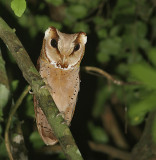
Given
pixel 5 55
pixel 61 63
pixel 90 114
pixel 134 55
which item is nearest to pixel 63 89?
pixel 61 63

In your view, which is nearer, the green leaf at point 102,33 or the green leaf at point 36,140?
the green leaf at point 36,140

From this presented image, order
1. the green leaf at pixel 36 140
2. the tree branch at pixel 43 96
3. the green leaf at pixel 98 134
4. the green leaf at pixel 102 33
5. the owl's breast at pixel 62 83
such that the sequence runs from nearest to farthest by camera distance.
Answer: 1. the tree branch at pixel 43 96
2. the owl's breast at pixel 62 83
3. the green leaf at pixel 36 140
4. the green leaf at pixel 102 33
5. the green leaf at pixel 98 134

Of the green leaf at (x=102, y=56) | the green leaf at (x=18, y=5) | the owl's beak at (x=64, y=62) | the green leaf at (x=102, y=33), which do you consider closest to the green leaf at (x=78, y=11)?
the green leaf at (x=102, y=33)

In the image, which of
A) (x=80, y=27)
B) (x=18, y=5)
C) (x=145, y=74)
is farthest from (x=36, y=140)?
(x=145, y=74)

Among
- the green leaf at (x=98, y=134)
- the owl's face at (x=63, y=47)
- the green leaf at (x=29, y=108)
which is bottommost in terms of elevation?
the green leaf at (x=98, y=134)

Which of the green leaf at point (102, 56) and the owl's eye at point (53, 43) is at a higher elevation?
the owl's eye at point (53, 43)

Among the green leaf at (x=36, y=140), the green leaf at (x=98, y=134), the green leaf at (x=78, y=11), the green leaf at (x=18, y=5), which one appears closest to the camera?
the green leaf at (x=18, y=5)

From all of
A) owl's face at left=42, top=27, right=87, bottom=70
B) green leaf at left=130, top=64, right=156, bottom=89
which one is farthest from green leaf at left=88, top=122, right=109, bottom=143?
green leaf at left=130, top=64, right=156, bottom=89

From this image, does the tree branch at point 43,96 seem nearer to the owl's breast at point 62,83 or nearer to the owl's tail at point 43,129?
the owl's breast at point 62,83
